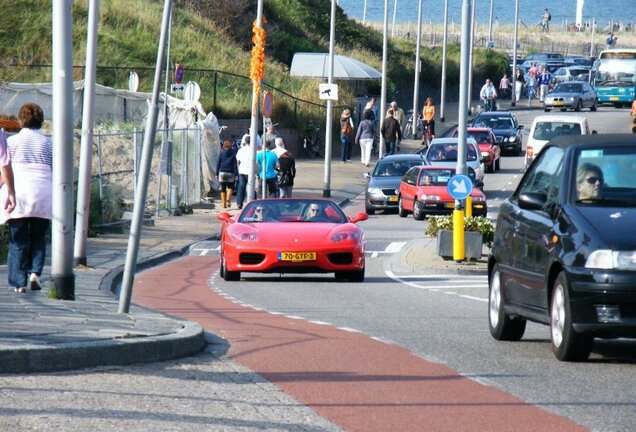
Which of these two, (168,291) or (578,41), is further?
(578,41)

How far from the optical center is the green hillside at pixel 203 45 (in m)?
56.4

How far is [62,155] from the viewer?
15.0 meters

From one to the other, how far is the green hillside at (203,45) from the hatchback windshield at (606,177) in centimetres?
2675

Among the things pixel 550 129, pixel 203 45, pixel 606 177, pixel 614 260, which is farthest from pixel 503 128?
pixel 614 260

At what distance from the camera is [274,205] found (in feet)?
76.4

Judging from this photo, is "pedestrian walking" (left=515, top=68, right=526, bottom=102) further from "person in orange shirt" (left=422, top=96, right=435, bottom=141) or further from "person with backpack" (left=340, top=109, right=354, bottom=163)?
"person with backpack" (left=340, top=109, right=354, bottom=163)

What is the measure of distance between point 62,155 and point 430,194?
23.5 meters

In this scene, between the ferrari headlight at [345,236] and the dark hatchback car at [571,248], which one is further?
the ferrari headlight at [345,236]

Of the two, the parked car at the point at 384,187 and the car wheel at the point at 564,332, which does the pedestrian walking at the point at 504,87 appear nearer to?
the parked car at the point at 384,187

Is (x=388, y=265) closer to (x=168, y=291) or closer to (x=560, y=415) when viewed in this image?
(x=168, y=291)

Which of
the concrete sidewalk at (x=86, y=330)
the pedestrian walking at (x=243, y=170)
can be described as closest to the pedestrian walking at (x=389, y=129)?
the pedestrian walking at (x=243, y=170)

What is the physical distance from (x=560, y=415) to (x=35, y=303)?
6.49 metres

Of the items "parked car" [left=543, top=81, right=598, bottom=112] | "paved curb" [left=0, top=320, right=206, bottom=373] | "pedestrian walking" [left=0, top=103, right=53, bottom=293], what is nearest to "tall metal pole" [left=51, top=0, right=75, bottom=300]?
"pedestrian walking" [left=0, top=103, right=53, bottom=293]

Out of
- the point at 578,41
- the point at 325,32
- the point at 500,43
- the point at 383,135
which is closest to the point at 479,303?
the point at 383,135
